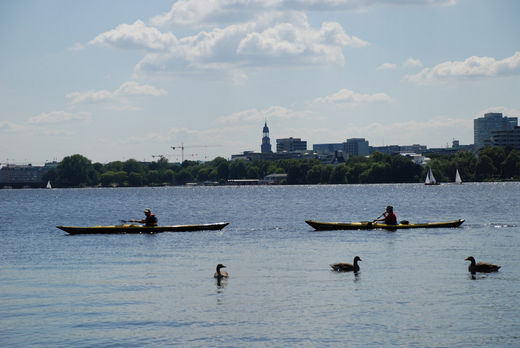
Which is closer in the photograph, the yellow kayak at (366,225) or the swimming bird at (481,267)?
the swimming bird at (481,267)

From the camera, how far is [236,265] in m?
37.9

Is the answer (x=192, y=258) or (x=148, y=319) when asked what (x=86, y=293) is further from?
(x=192, y=258)

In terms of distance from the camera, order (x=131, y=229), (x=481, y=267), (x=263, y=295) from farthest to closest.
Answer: (x=131, y=229) → (x=481, y=267) → (x=263, y=295)

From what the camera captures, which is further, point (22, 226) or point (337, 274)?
point (22, 226)

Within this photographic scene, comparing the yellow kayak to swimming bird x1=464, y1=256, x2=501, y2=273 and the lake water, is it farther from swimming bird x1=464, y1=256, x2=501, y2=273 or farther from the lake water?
swimming bird x1=464, y1=256, x2=501, y2=273

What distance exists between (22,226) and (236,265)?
4610 cm

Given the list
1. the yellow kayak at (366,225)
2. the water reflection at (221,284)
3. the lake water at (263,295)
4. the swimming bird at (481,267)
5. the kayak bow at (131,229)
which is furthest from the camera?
the kayak bow at (131,229)

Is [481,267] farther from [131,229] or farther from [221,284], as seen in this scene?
[131,229]

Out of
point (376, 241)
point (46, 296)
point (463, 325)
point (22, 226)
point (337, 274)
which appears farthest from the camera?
point (22, 226)

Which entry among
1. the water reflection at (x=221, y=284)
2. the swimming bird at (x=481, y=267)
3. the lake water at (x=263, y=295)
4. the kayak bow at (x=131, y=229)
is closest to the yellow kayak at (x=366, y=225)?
the lake water at (x=263, y=295)

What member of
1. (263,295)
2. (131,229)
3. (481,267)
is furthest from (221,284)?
(131,229)

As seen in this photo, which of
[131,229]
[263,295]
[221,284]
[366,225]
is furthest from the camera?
[131,229]

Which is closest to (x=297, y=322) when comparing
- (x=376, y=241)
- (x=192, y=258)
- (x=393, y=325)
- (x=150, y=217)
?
(x=393, y=325)

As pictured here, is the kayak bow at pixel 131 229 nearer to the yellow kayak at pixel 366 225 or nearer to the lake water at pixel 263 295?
the lake water at pixel 263 295
